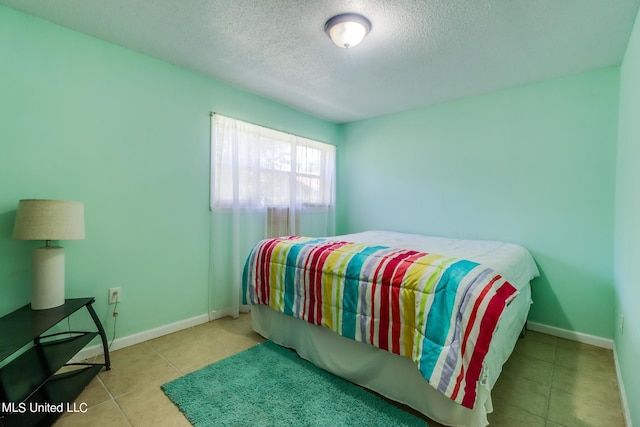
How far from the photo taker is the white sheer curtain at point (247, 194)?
279cm

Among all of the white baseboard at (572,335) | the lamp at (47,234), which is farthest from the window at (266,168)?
the white baseboard at (572,335)

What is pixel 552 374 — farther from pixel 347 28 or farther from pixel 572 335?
pixel 347 28

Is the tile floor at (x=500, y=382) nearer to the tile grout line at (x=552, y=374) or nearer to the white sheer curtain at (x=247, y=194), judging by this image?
the tile grout line at (x=552, y=374)

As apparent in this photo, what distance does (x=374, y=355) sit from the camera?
1694 mm

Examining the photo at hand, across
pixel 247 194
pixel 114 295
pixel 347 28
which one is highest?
pixel 347 28

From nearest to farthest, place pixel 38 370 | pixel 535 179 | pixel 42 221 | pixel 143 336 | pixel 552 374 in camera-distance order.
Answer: pixel 38 370 < pixel 42 221 < pixel 552 374 < pixel 143 336 < pixel 535 179

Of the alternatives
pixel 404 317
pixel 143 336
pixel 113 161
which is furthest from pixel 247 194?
pixel 404 317

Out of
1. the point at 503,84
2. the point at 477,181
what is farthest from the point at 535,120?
the point at 477,181

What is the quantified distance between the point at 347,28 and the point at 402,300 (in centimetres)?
163

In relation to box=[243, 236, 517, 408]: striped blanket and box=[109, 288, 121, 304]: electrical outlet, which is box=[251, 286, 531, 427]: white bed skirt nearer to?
box=[243, 236, 517, 408]: striped blanket

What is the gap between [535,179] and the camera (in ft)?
8.71

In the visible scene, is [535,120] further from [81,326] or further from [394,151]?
[81,326]

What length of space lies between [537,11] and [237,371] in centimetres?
285

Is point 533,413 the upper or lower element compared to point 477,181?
lower
